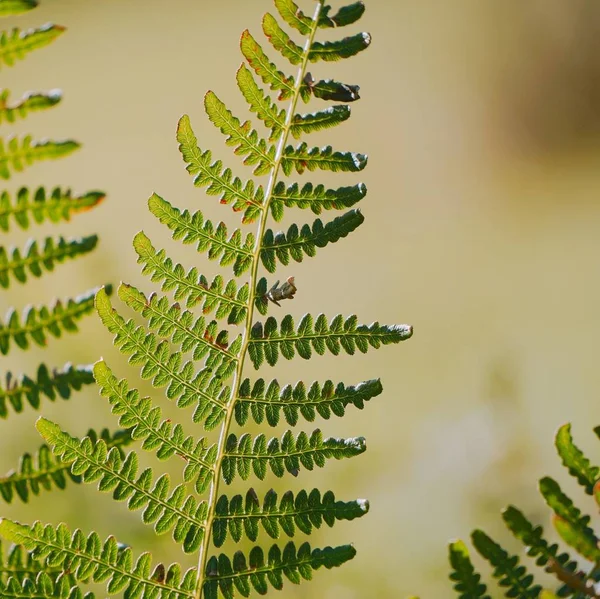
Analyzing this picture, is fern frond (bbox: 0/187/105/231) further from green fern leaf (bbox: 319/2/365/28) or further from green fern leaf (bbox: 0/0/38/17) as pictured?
green fern leaf (bbox: 319/2/365/28)

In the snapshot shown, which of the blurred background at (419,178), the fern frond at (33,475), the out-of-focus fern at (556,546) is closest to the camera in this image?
the out-of-focus fern at (556,546)

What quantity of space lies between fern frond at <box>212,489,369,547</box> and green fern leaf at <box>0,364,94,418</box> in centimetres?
17

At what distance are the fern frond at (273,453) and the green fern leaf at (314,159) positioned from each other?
13cm

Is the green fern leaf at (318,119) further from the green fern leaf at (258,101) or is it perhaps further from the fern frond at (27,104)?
the fern frond at (27,104)

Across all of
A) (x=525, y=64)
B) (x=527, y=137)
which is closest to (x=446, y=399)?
(x=527, y=137)

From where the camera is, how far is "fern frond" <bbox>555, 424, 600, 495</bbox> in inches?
13.0

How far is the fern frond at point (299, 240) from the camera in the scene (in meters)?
0.35

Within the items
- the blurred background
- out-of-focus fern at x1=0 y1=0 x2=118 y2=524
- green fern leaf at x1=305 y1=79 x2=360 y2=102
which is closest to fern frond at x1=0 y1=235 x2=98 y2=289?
out-of-focus fern at x1=0 y1=0 x2=118 y2=524

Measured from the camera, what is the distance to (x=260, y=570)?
0.36 meters

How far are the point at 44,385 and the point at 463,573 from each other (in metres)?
0.30

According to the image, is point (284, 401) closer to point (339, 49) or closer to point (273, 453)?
point (273, 453)

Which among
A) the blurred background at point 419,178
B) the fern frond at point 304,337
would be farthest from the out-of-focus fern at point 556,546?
the blurred background at point 419,178

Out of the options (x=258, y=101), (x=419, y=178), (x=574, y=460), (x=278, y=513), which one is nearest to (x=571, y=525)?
(x=574, y=460)

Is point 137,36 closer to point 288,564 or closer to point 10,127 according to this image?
point 10,127
